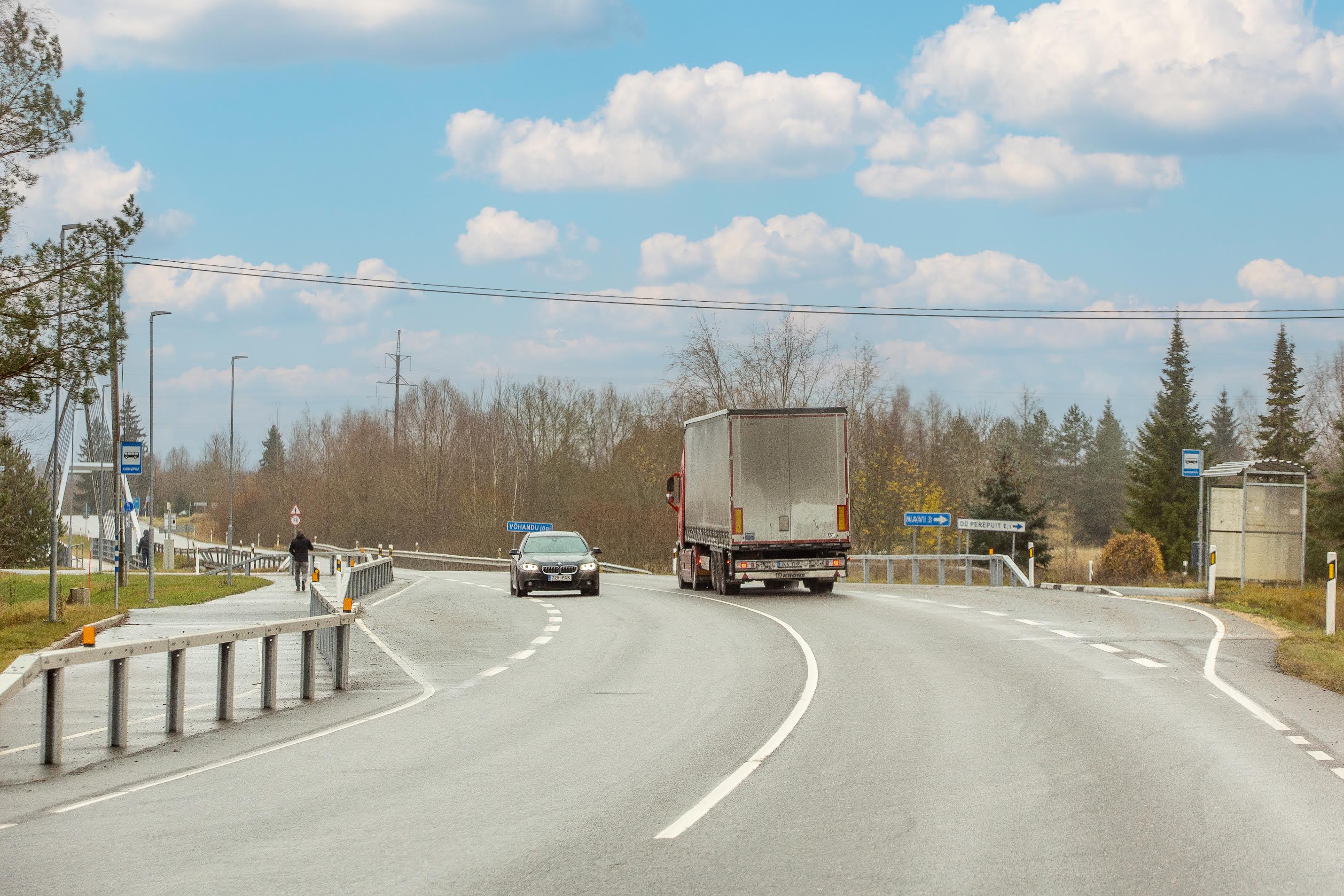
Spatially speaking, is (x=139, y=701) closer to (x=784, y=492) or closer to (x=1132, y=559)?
(x=784, y=492)

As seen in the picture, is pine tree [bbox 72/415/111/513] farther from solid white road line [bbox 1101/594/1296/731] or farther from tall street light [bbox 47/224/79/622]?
solid white road line [bbox 1101/594/1296/731]

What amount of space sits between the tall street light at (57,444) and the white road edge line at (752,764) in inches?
415

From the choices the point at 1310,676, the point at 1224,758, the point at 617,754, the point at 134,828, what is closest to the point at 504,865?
the point at 134,828

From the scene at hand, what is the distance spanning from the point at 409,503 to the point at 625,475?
28.6m

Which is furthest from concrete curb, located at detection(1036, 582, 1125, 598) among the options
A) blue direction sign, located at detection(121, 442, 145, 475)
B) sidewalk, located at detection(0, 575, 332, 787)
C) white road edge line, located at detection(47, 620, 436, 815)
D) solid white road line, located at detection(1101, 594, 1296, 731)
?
white road edge line, located at detection(47, 620, 436, 815)

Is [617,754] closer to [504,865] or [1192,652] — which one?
[504,865]

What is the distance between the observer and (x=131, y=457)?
30.0 metres

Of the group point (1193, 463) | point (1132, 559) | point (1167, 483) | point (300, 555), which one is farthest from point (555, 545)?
point (1167, 483)

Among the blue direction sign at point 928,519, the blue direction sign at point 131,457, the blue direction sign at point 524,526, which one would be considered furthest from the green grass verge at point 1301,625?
the blue direction sign at point 524,526

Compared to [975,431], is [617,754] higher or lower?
lower

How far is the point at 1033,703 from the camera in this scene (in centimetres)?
1236

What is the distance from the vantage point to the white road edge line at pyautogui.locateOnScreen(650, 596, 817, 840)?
7152 mm

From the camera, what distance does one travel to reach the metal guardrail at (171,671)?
31.4 ft

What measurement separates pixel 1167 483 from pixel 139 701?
72.1m
